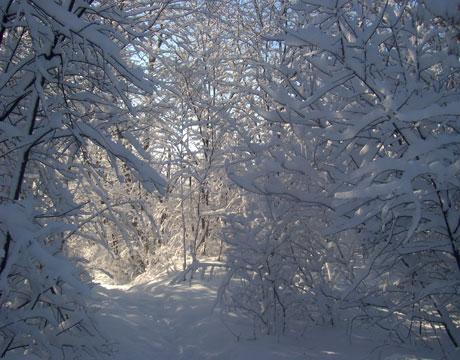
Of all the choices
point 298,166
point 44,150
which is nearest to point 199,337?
point 298,166

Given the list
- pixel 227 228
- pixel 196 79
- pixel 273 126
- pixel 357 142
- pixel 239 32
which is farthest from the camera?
pixel 196 79

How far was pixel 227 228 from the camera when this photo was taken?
17.9 feet

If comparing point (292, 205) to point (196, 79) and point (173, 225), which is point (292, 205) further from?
point (173, 225)

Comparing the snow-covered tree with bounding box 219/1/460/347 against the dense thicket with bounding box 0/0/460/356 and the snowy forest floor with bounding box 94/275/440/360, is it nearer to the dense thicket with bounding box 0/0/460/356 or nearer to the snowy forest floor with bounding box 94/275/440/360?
the dense thicket with bounding box 0/0/460/356

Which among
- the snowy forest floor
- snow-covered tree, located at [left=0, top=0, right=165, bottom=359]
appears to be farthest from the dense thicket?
the snowy forest floor

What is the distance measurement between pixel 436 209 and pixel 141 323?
4.47m

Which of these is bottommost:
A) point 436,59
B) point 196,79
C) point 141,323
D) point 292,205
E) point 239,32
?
point 141,323

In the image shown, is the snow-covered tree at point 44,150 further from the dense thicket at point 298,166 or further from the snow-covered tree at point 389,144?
the snow-covered tree at point 389,144

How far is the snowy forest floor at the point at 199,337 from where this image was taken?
438cm

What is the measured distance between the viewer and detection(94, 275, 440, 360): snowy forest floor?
4.38 metres

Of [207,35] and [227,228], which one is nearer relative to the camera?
[227,228]

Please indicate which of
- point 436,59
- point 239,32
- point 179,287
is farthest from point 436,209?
point 239,32

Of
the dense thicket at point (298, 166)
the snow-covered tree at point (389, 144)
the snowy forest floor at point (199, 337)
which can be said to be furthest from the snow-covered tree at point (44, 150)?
the snow-covered tree at point (389, 144)

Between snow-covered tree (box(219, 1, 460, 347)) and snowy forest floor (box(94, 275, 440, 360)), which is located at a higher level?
snow-covered tree (box(219, 1, 460, 347))
